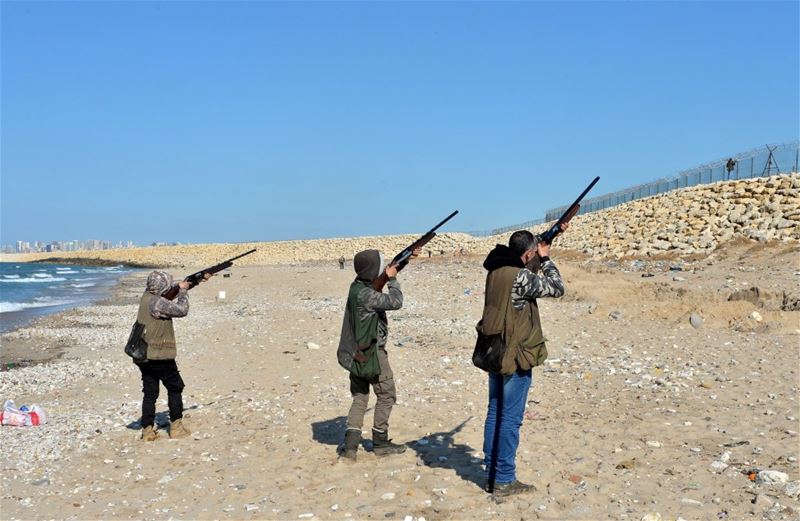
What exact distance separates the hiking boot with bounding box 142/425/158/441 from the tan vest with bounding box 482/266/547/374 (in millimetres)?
4497

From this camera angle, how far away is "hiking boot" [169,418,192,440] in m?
8.25

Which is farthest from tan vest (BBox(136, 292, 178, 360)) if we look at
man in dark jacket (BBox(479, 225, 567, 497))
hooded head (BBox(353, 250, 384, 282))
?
man in dark jacket (BBox(479, 225, 567, 497))

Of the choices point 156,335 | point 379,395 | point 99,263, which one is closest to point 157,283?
point 156,335

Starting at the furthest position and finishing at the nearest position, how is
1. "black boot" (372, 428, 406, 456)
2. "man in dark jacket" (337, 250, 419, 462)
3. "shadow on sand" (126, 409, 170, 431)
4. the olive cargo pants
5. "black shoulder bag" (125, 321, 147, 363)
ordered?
"shadow on sand" (126, 409, 170, 431)
"black shoulder bag" (125, 321, 147, 363)
"black boot" (372, 428, 406, 456)
the olive cargo pants
"man in dark jacket" (337, 250, 419, 462)

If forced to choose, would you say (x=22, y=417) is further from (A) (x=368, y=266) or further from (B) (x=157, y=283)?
(A) (x=368, y=266)

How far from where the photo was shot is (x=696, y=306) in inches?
576

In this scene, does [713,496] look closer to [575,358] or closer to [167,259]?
[575,358]

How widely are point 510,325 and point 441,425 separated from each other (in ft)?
10.0

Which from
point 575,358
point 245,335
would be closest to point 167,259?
point 245,335

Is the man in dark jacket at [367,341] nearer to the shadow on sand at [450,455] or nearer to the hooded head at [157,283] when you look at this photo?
the shadow on sand at [450,455]

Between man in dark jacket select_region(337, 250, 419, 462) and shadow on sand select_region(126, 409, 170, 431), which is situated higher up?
man in dark jacket select_region(337, 250, 419, 462)

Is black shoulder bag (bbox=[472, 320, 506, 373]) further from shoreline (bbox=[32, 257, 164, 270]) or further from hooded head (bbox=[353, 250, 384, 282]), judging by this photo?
shoreline (bbox=[32, 257, 164, 270])

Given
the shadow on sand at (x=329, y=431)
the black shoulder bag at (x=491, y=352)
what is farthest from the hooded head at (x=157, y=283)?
the black shoulder bag at (x=491, y=352)

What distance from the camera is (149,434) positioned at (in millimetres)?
8156
